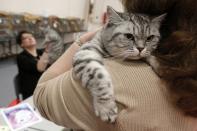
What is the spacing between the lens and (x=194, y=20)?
67cm

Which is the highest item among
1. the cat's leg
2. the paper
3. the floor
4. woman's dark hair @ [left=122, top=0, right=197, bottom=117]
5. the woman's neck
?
woman's dark hair @ [left=122, top=0, right=197, bottom=117]

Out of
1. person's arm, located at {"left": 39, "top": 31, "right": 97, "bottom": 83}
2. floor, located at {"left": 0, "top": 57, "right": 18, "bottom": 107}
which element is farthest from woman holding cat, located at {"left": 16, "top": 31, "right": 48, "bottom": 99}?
person's arm, located at {"left": 39, "top": 31, "right": 97, "bottom": 83}

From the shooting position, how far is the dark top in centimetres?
247

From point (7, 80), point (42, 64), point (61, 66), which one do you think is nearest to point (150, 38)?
point (61, 66)

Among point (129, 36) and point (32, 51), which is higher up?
point (129, 36)

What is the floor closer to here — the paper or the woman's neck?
the woman's neck

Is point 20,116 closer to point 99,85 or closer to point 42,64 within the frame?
point 42,64

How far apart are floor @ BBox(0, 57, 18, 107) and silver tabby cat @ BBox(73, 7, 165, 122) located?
93.6 inches

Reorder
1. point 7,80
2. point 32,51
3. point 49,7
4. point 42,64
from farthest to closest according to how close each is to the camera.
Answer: point 49,7
point 7,80
point 32,51
point 42,64

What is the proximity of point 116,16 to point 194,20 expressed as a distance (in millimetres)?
230

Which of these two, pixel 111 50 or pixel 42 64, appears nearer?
pixel 111 50

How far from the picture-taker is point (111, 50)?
0.84m

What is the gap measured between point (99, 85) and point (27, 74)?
1908 mm

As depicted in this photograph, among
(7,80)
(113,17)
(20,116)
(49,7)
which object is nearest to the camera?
(113,17)
